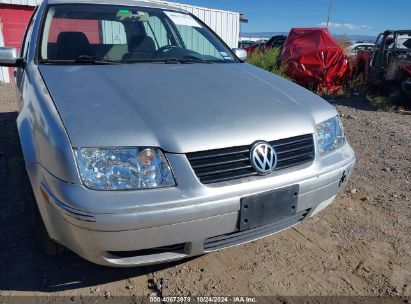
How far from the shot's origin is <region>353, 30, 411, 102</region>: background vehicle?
7527mm

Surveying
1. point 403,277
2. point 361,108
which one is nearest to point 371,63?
point 361,108

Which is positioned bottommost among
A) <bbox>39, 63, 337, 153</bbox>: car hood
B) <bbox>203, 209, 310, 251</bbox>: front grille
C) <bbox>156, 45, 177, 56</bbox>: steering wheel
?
<bbox>203, 209, 310, 251</bbox>: front grille

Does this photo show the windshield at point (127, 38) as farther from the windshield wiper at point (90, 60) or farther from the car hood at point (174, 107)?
the car hood at point (174, 107)

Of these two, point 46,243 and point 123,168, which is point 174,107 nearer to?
point 123,168

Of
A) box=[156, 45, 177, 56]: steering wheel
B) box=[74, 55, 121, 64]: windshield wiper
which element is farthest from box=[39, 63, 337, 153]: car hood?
box=[156, 45, 177, 56]: steering wheel

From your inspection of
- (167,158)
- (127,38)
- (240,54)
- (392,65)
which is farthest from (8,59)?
(392,65)

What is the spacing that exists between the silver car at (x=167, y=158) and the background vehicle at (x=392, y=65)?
20.4 feet

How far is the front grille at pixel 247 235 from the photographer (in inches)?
73.3

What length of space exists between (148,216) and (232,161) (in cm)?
49

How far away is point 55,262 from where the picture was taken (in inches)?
89.2

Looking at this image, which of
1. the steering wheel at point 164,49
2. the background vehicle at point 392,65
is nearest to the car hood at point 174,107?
the steering wheel at point 164,49

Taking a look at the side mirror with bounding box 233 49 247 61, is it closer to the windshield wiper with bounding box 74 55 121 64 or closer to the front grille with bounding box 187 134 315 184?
the windshield wiper with bounding box 74 55 121 64

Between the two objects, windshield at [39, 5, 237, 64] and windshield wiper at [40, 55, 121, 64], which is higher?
windshield at [39, 5, 237, 64]

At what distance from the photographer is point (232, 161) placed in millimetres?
1787
